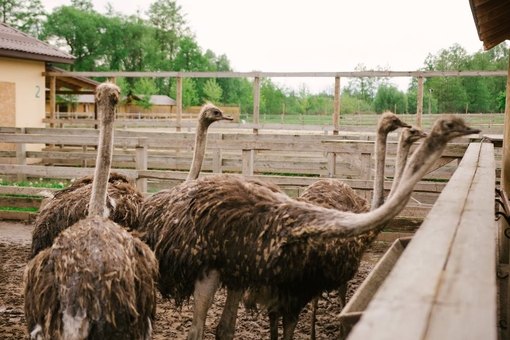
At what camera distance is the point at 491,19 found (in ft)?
14.9

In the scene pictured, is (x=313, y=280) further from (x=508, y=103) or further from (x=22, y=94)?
(x=22, y=94)

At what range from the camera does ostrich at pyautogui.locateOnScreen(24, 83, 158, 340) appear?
8.03 feet

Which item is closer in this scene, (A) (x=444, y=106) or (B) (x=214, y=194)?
(B) (x=214, y=194)

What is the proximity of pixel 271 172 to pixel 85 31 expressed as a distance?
48.1 meters

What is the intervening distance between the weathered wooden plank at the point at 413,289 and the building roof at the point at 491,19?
2767 millimetres

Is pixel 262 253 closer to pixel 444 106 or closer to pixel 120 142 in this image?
pixel 120 142

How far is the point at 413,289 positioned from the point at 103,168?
2.77 meters

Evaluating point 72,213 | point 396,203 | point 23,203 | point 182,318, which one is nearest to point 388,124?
point 396,203

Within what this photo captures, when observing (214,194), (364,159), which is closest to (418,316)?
(214,194)

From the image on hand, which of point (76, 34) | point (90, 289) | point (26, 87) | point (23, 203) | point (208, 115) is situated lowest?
point (23, 203)

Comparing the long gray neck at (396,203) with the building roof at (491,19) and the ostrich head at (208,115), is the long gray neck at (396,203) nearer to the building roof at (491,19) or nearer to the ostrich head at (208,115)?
the building roof at (491,19)

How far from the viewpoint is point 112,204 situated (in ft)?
13.6

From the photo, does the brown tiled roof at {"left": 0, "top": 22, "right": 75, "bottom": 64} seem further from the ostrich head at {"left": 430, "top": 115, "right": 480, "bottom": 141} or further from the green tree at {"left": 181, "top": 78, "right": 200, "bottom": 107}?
the green tree at {"left": 181, "top": 78, "right": 200, "bottom": 107}

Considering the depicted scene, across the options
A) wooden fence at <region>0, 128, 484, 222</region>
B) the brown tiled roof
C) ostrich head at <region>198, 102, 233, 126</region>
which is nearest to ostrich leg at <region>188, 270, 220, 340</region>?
ostrich head at <region>198, 102, 233, 126</region>
